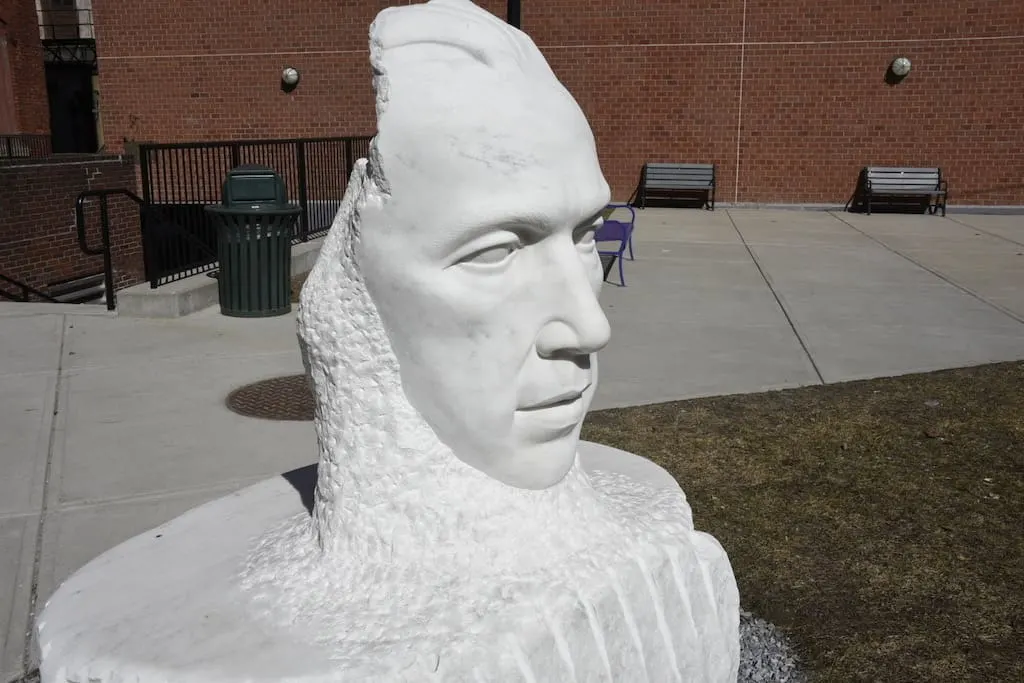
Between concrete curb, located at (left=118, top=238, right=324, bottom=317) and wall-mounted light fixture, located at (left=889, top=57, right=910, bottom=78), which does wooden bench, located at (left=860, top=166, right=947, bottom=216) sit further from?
concrete curb, located at (left=118, top=238, right=324, bottom=317)

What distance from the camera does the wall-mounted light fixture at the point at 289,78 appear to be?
17984mm

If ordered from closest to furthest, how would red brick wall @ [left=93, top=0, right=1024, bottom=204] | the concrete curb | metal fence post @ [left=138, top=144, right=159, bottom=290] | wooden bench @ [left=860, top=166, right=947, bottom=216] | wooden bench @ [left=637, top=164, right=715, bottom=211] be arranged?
the concrete curb < metal fence post @ [left=138, top=144, right=159, bottom=290] < red brick wall @ [left=93, top=0, right=1024, bottom=204] < wooden bench @ [left=860, top=166, right=947, bottom=216] < wooden bench @ [left=637, top=164, right=715, bottom=211]

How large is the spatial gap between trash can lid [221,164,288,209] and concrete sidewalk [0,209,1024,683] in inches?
41.2

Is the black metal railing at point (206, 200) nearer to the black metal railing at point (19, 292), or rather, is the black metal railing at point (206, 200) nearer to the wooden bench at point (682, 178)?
the black metal railing at point (19, 292)

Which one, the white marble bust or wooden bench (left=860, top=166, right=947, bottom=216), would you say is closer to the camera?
the white marble bust

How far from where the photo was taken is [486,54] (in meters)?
2.14

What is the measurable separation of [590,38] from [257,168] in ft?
33.4

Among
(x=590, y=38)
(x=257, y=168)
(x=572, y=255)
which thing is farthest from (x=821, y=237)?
(x=572, y=255)

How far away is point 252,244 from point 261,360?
5.86 ft

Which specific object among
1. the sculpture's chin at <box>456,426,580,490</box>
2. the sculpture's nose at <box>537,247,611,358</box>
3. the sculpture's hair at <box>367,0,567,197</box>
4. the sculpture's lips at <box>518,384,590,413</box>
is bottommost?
the sculpture's chin at <box>456,426,580,490</box>

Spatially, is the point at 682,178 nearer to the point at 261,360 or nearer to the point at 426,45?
the point at 261,360

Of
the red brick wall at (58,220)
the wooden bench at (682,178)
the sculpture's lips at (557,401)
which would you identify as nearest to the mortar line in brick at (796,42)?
the wooden bench at (682,178)

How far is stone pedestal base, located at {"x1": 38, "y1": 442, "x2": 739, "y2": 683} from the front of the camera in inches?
78.0

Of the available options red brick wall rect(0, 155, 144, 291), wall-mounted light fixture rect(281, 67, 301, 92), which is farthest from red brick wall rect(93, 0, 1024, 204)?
red brick wall rect(0, 155, 144, 291)
